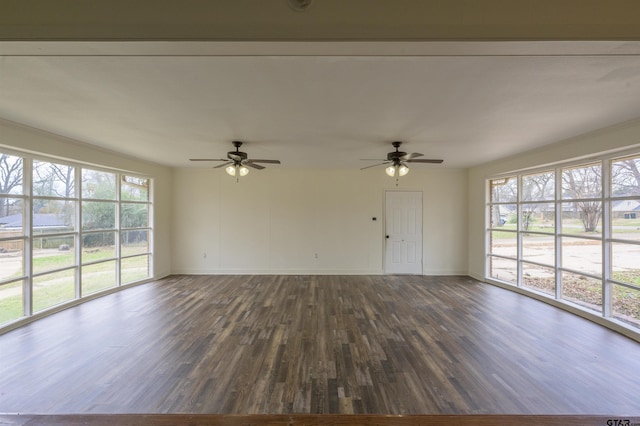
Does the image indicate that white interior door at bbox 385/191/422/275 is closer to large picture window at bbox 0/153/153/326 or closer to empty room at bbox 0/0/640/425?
empty room at bbox 0/0/640/425

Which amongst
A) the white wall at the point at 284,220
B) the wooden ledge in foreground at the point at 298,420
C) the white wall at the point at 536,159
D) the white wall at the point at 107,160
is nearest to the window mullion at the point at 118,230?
the white wall at the point at 107,160

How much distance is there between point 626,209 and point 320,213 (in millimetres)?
5286

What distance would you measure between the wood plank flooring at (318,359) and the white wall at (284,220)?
6.51ft

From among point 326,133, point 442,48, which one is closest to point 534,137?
point 326,133

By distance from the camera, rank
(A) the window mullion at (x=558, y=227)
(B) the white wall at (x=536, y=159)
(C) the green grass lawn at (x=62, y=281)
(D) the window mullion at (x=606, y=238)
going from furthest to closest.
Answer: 1. (A) the window mullion at (x=558, y=227)
2. (D) the window mullion at (x=606, y=238)
3. (C) the green grass lawn at (x=62, y=281)
4. (B) the white wall at (x=536, y=159)

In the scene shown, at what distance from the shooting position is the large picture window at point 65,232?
3455 millimetres

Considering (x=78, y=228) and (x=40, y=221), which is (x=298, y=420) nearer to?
(x=40, y=221)

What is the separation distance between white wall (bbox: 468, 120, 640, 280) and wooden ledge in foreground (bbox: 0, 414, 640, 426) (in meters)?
3.98

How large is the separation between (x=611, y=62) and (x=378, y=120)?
186cm

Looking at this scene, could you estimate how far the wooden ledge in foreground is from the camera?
36.2 inches

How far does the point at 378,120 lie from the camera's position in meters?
2.96

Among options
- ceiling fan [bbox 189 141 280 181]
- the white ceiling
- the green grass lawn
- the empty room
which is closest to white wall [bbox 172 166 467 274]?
the empty room

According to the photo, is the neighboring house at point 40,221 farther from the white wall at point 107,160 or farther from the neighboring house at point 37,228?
the white wall at point 107,160

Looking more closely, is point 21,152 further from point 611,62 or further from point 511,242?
point 511,242
